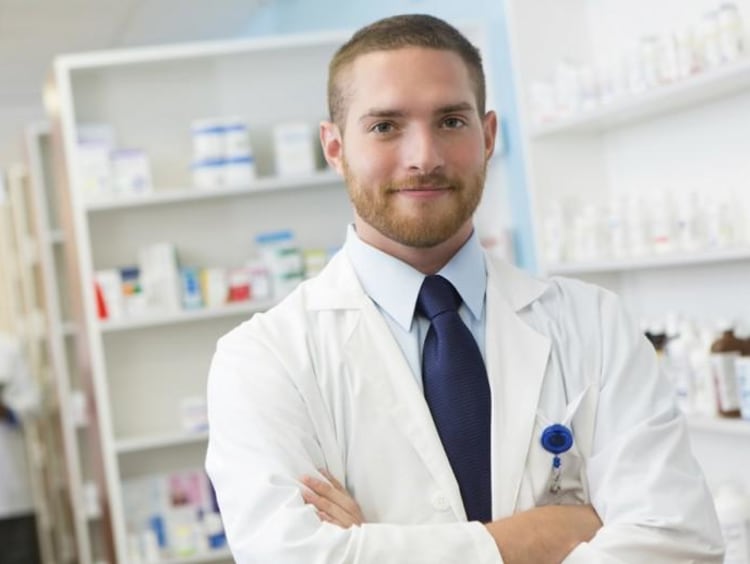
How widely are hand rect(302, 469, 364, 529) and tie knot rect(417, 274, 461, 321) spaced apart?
278 mm

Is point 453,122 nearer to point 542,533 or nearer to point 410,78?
point 410,78

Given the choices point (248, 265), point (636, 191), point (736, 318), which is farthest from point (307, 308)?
point (248, 265)

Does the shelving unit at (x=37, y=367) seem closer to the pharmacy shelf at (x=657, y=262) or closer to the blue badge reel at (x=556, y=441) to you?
the pharmacy shelf at (x=657, y=262)

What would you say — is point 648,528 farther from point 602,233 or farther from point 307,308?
point 602,233

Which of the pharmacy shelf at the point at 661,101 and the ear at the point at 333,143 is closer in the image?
the ear at the point at 333,143

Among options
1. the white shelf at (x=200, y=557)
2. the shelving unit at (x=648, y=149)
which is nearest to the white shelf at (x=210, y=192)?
the shelving unit at (x=648, y=149)

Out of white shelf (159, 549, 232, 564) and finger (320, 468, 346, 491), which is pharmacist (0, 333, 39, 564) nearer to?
white shelf (159, 549, 232, 564)

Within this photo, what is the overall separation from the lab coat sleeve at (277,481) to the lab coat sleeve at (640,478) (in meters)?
0.19

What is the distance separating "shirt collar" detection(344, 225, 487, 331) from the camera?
1.71 meters

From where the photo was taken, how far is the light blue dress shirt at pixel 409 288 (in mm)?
1710

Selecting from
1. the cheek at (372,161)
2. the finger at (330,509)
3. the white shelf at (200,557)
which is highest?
the cheek at (372,161)

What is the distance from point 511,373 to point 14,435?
17.9 feet

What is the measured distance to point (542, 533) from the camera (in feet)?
5.15

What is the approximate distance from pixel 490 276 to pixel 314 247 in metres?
2.93
